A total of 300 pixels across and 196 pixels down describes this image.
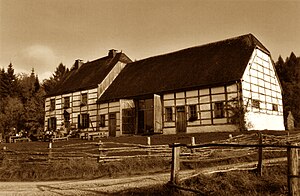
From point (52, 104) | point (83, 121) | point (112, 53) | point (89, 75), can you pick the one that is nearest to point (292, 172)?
point (83, 121)

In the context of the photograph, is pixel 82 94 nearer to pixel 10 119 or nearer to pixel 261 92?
pixel 10 119

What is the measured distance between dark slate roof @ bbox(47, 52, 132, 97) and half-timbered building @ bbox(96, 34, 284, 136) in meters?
2.56

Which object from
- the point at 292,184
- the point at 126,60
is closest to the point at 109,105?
the point at 126,60

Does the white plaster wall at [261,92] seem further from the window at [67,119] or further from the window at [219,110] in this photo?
the window at [67,119]

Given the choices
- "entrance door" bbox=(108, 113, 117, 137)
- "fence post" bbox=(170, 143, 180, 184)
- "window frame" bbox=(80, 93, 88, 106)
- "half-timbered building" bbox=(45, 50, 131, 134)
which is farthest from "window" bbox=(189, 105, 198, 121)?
"fence post" bbox=(170, 143, 180, 184)

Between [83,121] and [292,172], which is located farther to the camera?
[83,121]

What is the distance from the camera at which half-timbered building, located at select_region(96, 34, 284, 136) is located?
22969 millimetres

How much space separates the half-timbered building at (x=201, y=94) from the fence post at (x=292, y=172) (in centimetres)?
1625

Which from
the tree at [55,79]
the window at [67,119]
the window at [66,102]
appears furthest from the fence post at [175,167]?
the tree at [55,79]

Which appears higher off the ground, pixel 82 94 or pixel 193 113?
pixel 82 94

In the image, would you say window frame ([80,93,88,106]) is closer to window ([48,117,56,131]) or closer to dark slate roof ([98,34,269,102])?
dark slate roof ([98,34,269,102])

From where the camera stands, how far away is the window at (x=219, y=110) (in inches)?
906

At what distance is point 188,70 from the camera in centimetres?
2689

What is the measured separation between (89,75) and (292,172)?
31.3 meters
